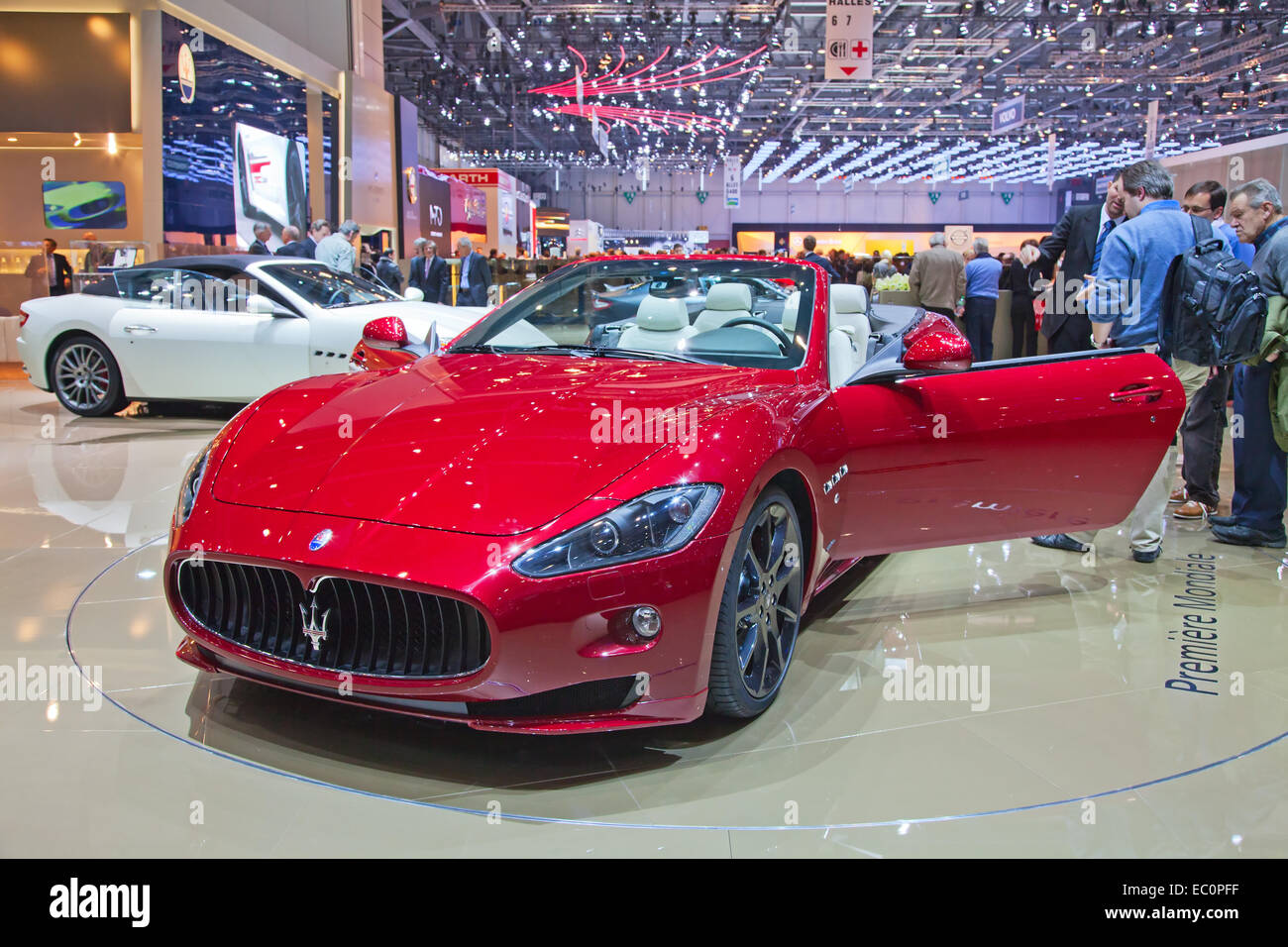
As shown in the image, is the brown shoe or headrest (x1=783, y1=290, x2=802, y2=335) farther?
the brown shoe

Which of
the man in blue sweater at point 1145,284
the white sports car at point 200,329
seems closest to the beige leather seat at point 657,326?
the man in blue sweater at point 1145,284

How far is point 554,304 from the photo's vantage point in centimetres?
371

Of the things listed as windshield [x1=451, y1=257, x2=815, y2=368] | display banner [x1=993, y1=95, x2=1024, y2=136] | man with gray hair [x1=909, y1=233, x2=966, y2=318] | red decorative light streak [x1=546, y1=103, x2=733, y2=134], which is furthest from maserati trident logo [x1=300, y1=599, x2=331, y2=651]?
red decorative light streak [x1=546, y1=103, x2=733, y2=134]

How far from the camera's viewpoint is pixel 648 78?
25.1m

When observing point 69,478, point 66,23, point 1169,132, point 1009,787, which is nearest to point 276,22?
point 66,23

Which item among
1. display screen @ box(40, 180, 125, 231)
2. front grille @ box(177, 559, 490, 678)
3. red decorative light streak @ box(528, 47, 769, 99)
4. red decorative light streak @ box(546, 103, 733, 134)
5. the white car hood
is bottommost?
front grille @ box(177, 559, 490, 678)

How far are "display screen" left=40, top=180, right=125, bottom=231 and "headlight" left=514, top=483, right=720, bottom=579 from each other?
1240 centimetres

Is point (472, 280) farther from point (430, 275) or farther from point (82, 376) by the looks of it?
A: point (82, 376)

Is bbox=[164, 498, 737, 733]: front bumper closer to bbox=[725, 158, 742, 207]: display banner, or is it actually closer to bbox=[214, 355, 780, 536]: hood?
bbox=[214, 355, 780, 536]: hood

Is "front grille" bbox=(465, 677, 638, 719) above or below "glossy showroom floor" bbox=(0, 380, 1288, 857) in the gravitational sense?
above

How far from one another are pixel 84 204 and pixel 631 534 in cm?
1302

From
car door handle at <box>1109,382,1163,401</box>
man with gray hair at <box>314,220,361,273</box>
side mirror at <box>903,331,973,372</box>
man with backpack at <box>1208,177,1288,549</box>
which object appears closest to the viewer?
side mirror at <box>903,331,973,372</box>

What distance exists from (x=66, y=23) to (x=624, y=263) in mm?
11248

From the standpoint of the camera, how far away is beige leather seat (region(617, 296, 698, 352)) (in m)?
3.45
